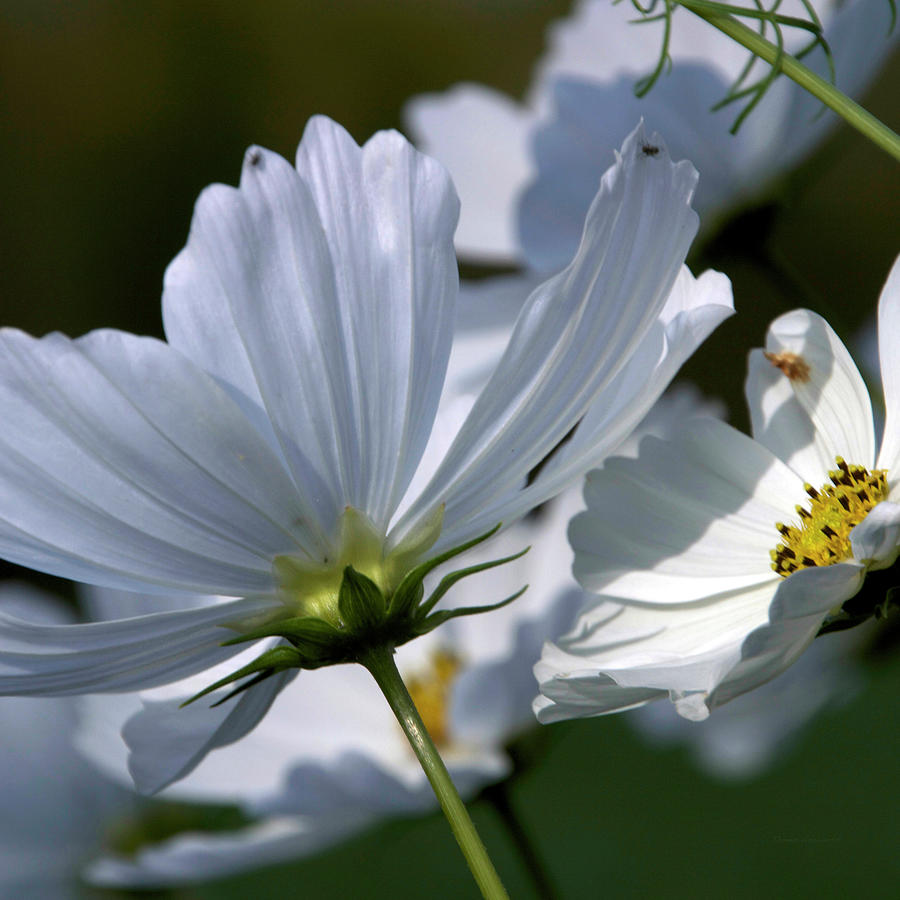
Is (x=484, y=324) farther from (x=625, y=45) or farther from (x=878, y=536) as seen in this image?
(x=878, y=536)

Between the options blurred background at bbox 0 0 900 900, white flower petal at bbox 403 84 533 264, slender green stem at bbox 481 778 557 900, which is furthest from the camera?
blurred background at bbox 0 0 900 900

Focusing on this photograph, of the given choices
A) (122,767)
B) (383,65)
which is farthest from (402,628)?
(383,65)

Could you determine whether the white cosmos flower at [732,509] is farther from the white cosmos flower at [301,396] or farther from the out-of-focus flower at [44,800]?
the out-of-focus flower at [44,800]

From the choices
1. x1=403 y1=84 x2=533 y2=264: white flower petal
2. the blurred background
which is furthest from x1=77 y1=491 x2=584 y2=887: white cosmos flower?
the blurred background

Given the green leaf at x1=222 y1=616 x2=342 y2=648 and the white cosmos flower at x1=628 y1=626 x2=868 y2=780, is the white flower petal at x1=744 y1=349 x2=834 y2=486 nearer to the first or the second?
the green leaf at x1=222 y1=616 x2=342 y2=648

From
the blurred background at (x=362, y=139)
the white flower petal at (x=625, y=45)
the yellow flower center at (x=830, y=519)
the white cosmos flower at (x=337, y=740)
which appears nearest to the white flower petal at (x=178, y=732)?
the white cosmos flower at (x=337, y=740)

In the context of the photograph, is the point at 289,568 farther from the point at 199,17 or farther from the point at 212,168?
the point at 199,17

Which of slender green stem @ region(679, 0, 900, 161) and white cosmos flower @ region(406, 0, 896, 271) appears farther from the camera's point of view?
white cosmos flower @ region(406, 0, 896, 271)
